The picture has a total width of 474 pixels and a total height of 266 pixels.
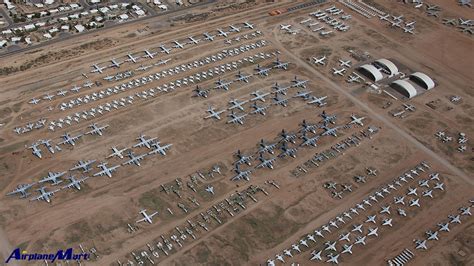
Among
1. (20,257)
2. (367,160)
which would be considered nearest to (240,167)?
(367,160)

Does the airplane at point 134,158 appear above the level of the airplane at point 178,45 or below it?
below

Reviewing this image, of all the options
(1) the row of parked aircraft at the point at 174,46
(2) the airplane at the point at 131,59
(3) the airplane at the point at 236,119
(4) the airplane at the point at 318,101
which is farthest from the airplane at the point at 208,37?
(4) the airplane at the point at 318,101

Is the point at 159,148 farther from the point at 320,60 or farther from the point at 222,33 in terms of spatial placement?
the point at 320,60

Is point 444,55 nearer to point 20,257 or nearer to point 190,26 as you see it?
point 190,26

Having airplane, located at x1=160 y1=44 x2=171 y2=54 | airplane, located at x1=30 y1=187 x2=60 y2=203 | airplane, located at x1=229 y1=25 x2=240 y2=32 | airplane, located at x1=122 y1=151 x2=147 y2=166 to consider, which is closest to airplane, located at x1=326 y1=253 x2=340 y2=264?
airplane, located at x1=122 y1=151 x2=147 y2=166

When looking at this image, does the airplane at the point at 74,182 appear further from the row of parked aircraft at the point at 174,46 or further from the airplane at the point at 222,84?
the airplane at the point at 222,84
